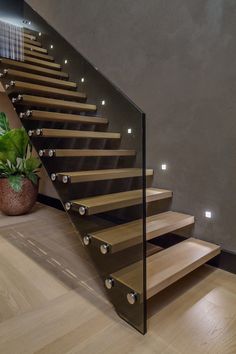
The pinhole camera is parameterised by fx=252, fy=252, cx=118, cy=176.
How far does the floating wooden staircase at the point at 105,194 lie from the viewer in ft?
5.35

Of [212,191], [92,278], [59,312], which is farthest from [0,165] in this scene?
[212,191]

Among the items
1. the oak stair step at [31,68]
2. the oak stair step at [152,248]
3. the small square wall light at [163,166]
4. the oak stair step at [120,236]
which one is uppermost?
the oak stair step at [31,68]

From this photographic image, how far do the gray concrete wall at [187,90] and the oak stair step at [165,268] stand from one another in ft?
0.65

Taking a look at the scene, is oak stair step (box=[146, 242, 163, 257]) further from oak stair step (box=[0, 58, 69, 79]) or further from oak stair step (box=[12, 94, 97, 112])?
oak stair step (box=[0, 58, 69, 79])

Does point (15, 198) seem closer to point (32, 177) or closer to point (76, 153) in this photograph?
point (32, 177)

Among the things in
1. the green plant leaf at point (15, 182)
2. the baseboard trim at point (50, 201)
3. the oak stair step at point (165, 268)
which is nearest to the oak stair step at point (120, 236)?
the oak stair step at point (165, 268)

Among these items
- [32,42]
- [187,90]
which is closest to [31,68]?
[32,42]

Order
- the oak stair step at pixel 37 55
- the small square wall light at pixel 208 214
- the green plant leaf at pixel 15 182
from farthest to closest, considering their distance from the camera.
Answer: the oak stair step at pixel 37 55, the green plant leaf at pixel 15 182, the small square wall light at pixel 208 214

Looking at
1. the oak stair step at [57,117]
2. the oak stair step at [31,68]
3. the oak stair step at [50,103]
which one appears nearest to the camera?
the oak stair step at [57,117]

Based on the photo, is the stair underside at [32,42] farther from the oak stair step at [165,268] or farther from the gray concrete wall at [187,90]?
the oak stair step at [165,268]

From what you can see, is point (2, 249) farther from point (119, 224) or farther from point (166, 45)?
point (166, 45)

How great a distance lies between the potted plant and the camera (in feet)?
11.6

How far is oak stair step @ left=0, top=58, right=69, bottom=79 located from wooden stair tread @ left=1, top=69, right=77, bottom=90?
91 mm

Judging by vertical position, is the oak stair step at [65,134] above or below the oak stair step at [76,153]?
above
